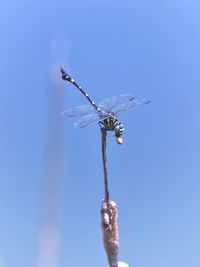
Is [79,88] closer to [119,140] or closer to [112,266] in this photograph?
[119,140]

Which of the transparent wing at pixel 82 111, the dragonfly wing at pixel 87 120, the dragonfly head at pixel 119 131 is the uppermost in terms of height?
the transparent wing at pixel 82 111

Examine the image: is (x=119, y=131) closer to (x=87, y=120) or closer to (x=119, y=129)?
(x=119, y=129)

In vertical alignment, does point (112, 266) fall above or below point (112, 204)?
below

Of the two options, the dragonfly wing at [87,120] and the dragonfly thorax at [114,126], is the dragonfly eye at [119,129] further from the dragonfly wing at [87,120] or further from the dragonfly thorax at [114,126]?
the dragonfly wing at [87,120]

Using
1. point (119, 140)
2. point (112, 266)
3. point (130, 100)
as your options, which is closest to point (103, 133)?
point (119, 140)

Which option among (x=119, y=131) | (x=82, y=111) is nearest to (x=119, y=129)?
(x=119, y=131)

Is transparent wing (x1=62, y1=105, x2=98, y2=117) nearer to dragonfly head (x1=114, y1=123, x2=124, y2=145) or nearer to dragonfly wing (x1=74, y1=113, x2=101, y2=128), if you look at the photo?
dragonfly wing (x1=74, y1=113, x2=101, y2=128)

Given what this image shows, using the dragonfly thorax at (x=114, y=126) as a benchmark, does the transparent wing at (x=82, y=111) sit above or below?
above

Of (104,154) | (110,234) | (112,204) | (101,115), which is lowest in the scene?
(110,234)
